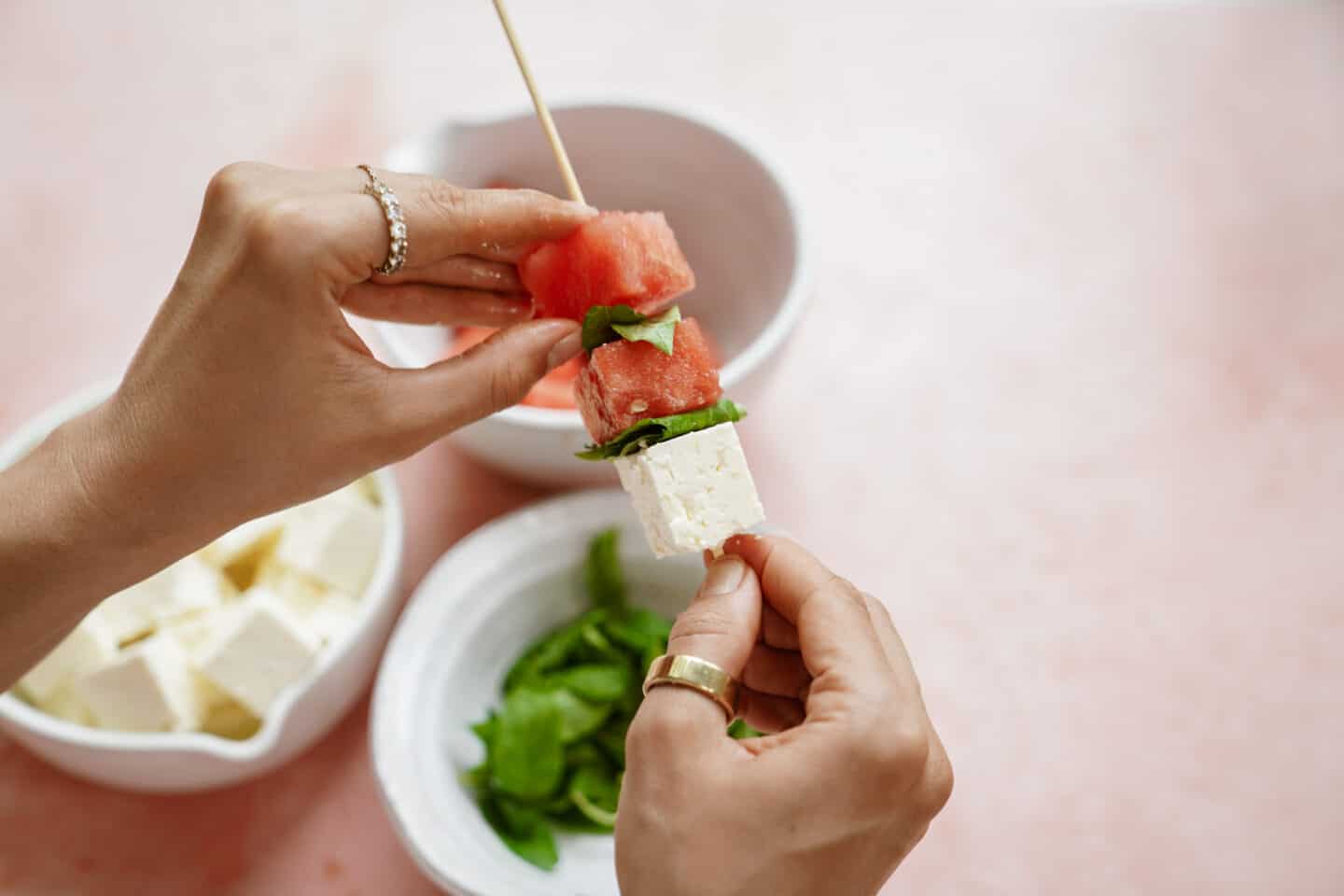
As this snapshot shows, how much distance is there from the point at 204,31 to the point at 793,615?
1743 mm

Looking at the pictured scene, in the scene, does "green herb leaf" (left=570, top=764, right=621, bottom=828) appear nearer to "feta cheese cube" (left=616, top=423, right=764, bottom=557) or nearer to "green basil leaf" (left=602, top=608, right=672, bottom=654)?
"green basil leaf" (left=602, top=608, right=672, bottom=654)

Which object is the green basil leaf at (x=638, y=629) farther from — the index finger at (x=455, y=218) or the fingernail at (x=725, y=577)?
the index finger at (x=455, y=218)

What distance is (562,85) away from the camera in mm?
1941

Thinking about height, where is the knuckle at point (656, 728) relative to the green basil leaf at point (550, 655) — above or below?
above

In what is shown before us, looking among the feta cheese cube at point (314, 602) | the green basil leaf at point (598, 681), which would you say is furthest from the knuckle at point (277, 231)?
the green basil leaf at point (598, 681)

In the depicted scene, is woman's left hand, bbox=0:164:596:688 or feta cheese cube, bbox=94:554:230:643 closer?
woman's left hand, bbox=0:164:596:688

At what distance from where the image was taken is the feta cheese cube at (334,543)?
4.38 feet

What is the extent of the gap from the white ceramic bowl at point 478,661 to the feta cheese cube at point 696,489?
1.19 feet

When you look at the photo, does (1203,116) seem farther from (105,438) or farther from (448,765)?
(105,438)

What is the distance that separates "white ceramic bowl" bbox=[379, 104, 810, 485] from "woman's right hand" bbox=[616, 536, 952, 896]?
0.44m

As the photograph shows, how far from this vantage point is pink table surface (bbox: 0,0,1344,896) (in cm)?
139

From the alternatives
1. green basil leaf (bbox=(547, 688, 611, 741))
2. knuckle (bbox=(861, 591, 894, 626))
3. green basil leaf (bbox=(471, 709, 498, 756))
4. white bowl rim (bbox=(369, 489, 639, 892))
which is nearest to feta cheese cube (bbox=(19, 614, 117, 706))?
white bowl rim (bbox=(369, 489, 639, 892))

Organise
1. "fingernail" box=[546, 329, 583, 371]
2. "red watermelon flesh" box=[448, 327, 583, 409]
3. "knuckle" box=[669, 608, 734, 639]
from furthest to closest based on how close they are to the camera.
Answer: "red watermelon flesh" box=[448, 327, 583, 409]
"fingernail" box=[546, 329, 583, 371]
"knuckle" box=[669, 608, 734, 639]

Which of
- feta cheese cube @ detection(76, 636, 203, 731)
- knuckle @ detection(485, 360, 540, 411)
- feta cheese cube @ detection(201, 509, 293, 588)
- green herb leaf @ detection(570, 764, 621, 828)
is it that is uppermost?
knuckle @ detection(485, 360, 540, 411)
